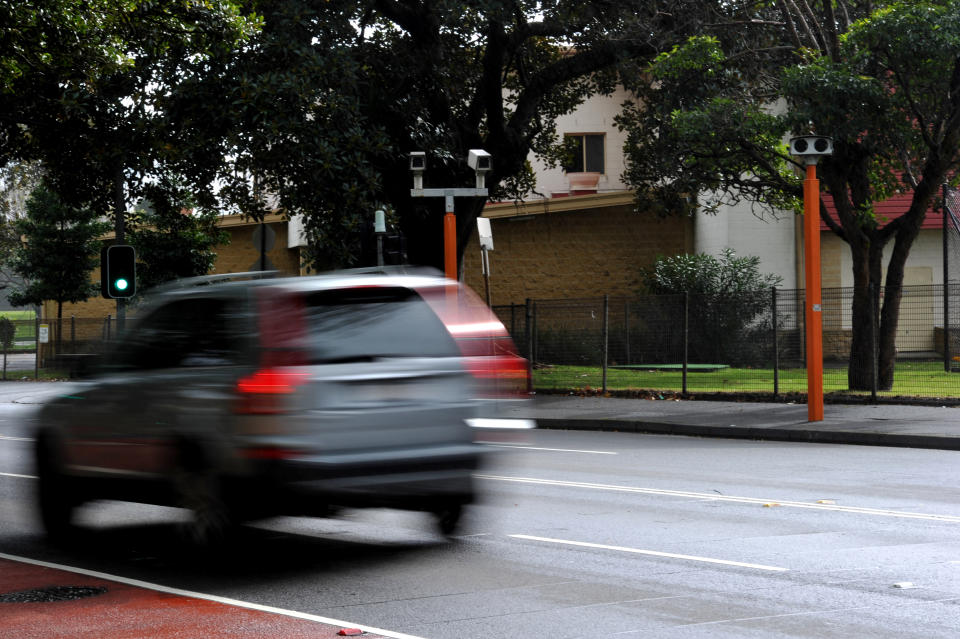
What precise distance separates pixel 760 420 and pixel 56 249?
96.1 feet

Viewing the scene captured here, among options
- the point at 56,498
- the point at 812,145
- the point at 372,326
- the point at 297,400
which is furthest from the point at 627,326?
the point at 297,400

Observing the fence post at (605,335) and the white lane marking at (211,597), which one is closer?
the white lane marking at (211,597)

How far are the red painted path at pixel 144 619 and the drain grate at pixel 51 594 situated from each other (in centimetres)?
6

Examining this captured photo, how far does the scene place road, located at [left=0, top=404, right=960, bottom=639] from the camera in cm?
594

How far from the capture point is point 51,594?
6691 millimetres

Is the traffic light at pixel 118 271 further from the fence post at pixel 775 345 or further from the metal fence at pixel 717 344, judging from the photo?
the fence post at pixel 775 345

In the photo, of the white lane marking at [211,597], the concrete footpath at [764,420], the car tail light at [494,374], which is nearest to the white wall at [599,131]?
the concrete footpath at [764,420]

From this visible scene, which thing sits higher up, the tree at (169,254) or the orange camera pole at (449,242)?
the tree at (169,254)

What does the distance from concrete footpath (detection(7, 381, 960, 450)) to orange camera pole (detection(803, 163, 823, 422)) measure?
0.65 meters

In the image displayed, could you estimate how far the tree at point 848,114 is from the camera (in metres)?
17.8

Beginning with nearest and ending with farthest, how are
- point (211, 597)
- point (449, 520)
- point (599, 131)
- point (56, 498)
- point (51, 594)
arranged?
point (211, 597) < point (51, 594) < point (449, 520) < point (56, 498) < point (599, 131)

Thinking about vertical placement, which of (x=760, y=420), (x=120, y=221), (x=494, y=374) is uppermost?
(x=120, y=221)

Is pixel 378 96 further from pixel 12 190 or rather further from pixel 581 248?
pixel 12 190

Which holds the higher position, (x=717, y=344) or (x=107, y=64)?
(x=107, y=64)
